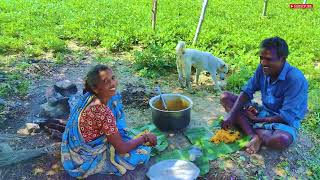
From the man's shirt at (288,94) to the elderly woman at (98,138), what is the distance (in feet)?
4.93

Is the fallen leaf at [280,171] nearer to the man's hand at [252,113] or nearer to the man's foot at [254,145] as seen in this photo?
the man's foot at [254,145]

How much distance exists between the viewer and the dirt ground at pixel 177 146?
379cm

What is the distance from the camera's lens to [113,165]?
3.53 m

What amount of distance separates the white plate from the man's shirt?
1.17 meters

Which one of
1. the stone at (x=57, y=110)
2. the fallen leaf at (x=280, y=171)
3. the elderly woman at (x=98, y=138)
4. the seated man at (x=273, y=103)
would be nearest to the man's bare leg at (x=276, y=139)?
the seated man at (x=273, y=103)

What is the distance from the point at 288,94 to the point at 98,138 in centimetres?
204

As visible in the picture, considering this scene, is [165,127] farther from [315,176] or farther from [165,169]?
[315,176]

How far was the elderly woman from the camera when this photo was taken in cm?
325

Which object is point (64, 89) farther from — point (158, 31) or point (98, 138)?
point (158, 31)

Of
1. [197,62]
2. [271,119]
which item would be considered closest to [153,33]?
[197,62]

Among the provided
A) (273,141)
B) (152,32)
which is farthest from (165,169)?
(152,32)

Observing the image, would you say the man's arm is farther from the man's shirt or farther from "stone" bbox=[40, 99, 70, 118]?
"stone" bbox=[40, 99, 70, 118]

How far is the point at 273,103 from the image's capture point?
424 centimetres

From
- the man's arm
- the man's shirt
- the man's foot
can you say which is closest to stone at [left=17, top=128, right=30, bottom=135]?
the man's foot
